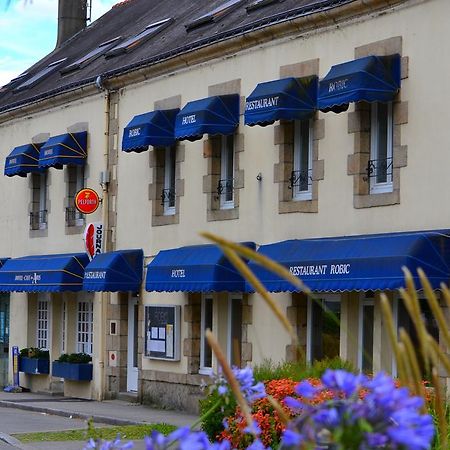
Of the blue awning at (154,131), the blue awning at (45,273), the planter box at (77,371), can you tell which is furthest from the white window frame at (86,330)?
the blue awning at (154,131)

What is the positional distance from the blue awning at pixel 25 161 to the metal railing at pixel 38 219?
1161mm

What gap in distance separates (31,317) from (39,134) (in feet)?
13.8

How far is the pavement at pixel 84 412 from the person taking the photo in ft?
52.8

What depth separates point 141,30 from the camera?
2730cm

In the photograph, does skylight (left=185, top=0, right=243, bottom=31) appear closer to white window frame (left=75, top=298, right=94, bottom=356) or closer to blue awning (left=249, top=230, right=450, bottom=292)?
white window frame (left=75, top=298, right=94, bottom=356)

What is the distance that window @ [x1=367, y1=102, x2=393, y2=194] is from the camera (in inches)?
653

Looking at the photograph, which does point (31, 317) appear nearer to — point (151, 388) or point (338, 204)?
point (151, 388)

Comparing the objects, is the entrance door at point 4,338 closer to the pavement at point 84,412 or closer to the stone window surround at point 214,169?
the pavement at point 84,412

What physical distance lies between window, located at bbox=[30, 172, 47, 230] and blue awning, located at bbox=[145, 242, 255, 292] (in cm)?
686

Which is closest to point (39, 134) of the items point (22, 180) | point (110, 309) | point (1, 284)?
point (22, 180)

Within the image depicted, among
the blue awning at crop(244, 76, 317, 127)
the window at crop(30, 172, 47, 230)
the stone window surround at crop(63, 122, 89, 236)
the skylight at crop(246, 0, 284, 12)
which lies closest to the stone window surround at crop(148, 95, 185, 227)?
the skylight at crop(246, 0, 284, 12)

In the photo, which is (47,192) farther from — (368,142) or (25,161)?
(368,142)

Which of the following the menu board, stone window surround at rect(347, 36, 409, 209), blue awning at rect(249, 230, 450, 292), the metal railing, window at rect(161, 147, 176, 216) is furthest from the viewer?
the metal railing

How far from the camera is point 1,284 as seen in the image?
27.1 metres
